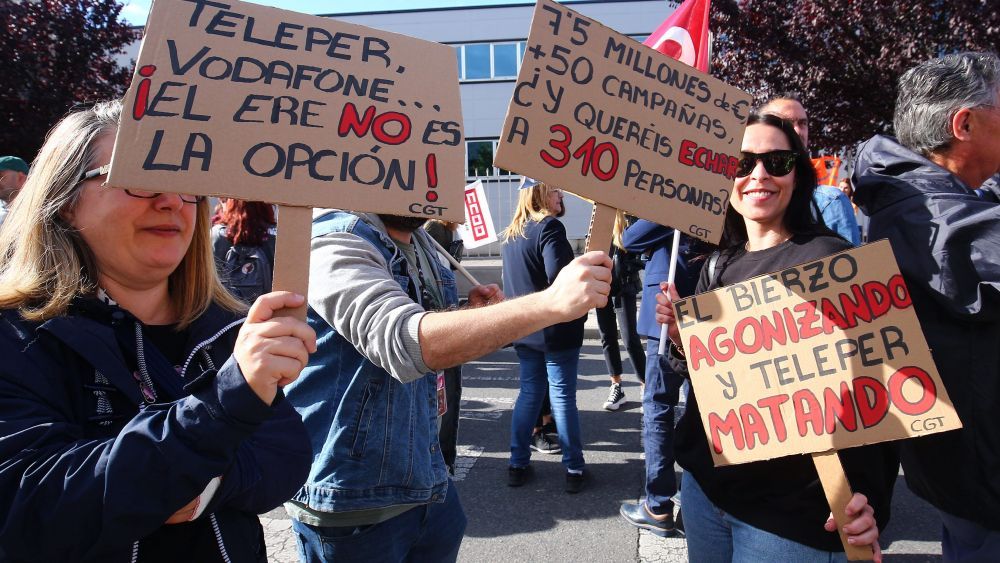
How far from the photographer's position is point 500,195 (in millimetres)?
14914

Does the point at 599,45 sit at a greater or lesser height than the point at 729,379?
greater

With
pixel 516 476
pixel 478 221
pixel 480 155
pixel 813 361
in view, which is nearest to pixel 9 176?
pixel 478 221

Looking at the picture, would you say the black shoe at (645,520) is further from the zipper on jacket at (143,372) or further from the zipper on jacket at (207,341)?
the zipper on jacket at (143,372)

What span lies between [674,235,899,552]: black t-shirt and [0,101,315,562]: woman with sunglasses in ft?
3.78

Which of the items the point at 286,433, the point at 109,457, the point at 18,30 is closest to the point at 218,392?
the point at 109,457

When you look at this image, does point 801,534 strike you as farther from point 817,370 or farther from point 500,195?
point 500,195

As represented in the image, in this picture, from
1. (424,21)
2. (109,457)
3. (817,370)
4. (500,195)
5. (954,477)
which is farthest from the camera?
(424,21)

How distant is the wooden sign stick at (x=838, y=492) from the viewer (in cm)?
151

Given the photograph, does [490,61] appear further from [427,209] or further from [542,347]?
[427,209]

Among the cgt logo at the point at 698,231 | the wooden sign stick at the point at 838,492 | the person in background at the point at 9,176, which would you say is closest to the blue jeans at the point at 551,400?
the cgt logo at the point at 698,231

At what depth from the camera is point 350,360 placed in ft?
5.43

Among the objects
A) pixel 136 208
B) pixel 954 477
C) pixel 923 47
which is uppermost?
pixel 923 47

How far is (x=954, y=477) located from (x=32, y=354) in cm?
222

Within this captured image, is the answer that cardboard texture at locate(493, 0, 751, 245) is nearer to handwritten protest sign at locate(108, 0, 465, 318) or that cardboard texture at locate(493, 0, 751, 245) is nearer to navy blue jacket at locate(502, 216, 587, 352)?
handwritten protest sign at locate(108, 0, 465, 318)
